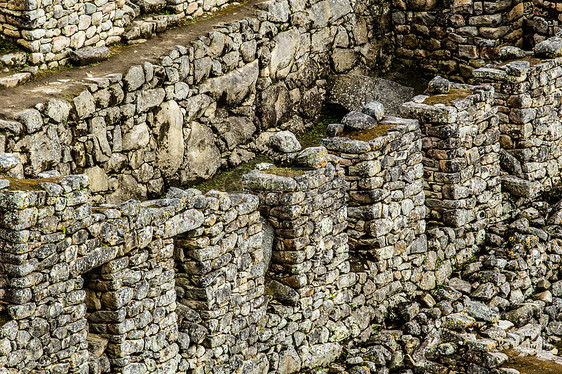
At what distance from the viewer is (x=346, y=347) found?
13.9m

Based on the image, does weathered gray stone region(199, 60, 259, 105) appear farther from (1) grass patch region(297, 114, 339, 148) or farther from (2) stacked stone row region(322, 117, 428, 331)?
(2) stacked stone row region(322, 117, 428, 331)

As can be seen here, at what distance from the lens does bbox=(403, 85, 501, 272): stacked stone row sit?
15.3m

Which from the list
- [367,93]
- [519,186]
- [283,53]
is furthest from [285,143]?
[519,186]

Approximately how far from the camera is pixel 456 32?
730 inches

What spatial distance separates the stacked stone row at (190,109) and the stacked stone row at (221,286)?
1967 millimetres

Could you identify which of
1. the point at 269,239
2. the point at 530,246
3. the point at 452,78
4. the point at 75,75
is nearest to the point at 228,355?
the point at 269,239

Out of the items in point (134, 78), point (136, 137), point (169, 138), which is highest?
point (134, 78)

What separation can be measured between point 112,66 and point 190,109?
50.2 inches

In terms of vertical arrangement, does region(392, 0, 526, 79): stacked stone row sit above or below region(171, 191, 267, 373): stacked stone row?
above

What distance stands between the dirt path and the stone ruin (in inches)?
6.9

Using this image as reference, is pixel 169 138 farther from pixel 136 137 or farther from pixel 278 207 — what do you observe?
pixel 278 207

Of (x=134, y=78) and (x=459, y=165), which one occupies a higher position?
(x=134, y=78)

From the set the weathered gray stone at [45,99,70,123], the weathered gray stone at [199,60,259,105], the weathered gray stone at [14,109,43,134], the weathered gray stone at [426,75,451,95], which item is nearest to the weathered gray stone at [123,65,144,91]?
the weathered gray stone at [45,99,70,123]

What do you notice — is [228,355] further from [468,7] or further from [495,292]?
[468,7]
